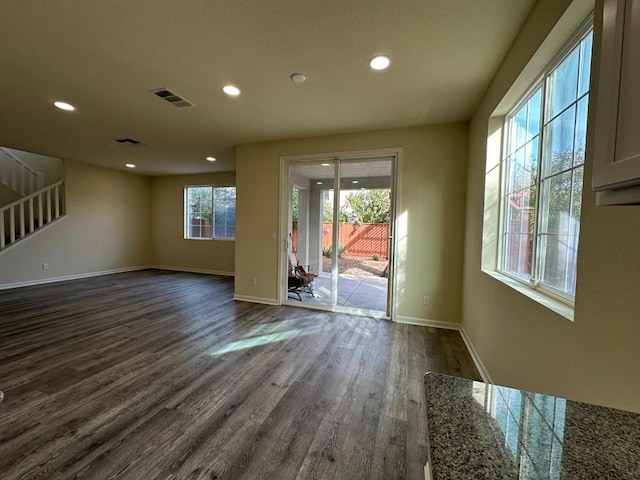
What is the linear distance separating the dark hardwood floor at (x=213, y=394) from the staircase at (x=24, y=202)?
254 centimetres

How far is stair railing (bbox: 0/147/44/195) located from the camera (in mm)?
5660

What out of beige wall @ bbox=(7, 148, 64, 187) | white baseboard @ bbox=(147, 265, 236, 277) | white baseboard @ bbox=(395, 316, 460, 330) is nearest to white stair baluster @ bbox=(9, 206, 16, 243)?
beige wall @ bbox=(7, 148, 64, 187)

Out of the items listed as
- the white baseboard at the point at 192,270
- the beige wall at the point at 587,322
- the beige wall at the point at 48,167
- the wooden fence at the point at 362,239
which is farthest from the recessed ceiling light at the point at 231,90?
the beige wall at the point at 48,167

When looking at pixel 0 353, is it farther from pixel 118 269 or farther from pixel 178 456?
pixel 118 269

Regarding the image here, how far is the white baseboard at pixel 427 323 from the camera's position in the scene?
137 inches

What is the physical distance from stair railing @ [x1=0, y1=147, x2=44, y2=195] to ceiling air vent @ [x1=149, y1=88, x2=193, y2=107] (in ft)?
18.1

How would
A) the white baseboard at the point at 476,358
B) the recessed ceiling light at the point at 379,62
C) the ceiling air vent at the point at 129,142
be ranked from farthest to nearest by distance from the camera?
1. the ceiling air vent at the point at 129,142
2. the white baseboard at the point at 476,358
3. the recessed ceiling light at the point at 379,62

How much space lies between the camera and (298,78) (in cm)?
243

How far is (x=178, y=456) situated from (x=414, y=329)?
2.78 metres

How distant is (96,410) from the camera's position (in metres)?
1.81

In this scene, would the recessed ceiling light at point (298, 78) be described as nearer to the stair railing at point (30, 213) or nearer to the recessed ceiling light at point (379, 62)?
the recessed ceiling light at point (379, 62)

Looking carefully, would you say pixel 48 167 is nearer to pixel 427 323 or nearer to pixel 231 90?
pixel 231 90

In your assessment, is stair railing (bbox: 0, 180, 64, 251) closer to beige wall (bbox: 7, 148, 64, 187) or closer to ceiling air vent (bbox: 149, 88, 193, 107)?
beige wall (bbox: 7, 148, 64, 187)

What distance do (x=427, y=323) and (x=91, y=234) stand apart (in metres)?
7.41
